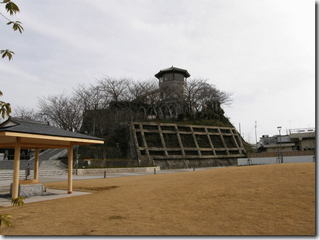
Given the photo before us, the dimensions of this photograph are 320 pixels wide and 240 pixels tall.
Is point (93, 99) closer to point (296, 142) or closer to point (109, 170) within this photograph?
point (109, 170)

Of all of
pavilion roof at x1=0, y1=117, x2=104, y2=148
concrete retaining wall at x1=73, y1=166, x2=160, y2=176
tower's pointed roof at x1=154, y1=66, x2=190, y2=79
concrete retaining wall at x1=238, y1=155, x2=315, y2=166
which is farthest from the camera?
tower's pointed roof at x1=154, y1=66, x2=190, y2=79

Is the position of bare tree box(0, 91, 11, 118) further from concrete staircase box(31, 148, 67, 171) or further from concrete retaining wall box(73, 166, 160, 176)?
concrete staircase box(31, 148, 67, 171)

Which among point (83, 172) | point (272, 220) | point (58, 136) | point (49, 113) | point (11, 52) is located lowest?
point (83, 172)

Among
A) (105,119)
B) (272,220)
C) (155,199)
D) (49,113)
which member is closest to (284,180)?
(272,220)

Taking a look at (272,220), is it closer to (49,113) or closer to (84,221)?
(84,221)

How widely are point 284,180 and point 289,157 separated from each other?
120 feet

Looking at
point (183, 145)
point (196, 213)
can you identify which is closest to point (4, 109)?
point (196, 213)

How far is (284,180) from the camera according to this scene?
10508 millimetres

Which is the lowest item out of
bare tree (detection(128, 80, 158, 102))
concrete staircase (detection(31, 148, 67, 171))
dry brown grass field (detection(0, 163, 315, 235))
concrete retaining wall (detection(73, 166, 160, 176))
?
concrete retaining wall (detection(73, 166, 160, 176))

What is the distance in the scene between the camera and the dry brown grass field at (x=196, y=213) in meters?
6.19

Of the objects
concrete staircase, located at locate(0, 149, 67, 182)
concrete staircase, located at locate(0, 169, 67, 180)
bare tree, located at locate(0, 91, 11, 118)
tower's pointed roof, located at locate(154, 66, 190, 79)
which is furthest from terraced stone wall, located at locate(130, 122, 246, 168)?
bare tree, located at locate(0, 91, 11, 118)

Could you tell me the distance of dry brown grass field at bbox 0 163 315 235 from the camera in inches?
244

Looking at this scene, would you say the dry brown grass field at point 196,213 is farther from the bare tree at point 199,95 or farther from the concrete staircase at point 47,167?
the bare tree at point 199,95

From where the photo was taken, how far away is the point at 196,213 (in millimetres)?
7609
